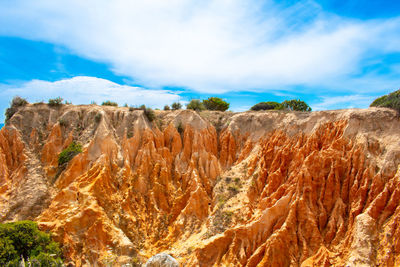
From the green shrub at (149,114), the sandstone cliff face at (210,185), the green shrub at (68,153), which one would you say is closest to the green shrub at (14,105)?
the sandstone cliff face at (210,185)

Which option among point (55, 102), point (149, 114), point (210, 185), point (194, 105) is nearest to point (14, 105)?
point (55, 102)

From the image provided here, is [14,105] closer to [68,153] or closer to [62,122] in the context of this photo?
[62,122]

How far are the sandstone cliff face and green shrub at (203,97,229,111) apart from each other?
11709 mm

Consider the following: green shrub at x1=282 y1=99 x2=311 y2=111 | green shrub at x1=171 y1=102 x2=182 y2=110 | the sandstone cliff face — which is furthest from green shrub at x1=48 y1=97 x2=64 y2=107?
green shrub at x1=282 y1=99 x2=311 y2=111

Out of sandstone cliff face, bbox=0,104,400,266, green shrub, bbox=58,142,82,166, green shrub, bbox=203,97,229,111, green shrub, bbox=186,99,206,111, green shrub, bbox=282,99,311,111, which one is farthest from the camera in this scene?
green shrub, bbox=203,97,229,111

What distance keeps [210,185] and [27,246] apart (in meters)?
14.5

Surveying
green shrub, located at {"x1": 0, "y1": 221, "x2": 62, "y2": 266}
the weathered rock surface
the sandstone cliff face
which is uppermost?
the sandstone cliff face

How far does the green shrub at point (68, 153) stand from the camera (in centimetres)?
2327

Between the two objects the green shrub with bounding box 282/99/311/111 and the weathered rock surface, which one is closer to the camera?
the weathered rock surface

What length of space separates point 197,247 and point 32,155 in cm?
1766

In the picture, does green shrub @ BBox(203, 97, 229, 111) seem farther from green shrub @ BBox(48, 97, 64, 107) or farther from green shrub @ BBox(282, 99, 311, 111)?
green shrub @ BBox(48, 97, 64, 107)

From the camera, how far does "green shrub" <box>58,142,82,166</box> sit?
23.3 metres

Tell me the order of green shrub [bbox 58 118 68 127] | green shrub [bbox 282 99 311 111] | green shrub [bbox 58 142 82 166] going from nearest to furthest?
green shrub [bbox 58 142 82 166] → green shrub [bbox 58 118 68 127] → green shrub [bbox 282 99 311 111]

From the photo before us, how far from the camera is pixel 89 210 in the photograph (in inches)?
771
